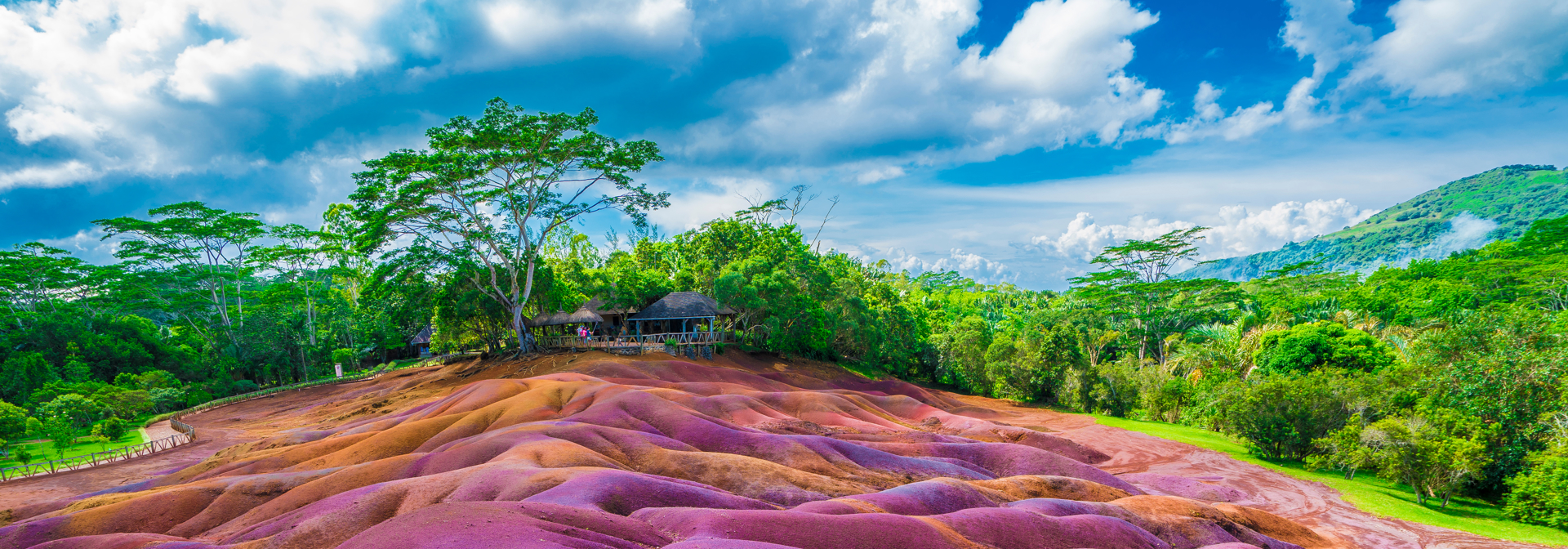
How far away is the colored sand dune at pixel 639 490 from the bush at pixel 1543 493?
20.5ft

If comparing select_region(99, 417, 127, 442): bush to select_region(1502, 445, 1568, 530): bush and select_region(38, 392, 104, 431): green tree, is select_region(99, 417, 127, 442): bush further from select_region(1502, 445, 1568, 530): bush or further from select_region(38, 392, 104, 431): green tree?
select_region(1502, 445, 1568, 530): bush

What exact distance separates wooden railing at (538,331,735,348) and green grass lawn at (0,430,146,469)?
20001mm

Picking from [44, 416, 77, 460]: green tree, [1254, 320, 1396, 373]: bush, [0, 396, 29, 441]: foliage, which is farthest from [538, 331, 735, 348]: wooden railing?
[1254, 320, 1396, 373]: bush

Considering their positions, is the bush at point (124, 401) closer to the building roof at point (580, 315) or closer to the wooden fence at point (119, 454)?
the wooden fence at point (119, 454)

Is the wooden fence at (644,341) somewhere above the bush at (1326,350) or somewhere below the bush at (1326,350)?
above

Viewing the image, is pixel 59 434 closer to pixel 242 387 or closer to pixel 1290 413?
pixel 242 387

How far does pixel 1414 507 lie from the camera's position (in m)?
17.0

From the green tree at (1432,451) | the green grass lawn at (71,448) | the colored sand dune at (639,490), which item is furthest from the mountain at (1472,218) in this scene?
the green grass lawn at (71,448)

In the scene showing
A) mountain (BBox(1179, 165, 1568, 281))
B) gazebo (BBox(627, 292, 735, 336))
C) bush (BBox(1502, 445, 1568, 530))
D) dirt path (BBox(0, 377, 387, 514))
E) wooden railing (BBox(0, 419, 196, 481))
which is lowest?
bush (BBox(1502, 445, 1568, 530))

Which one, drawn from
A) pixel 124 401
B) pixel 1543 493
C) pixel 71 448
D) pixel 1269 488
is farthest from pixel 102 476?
pixel 1543 493

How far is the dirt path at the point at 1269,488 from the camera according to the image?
47.7 feet

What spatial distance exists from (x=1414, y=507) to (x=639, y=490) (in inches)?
840

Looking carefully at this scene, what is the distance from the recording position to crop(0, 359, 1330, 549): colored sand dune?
1033 centimetres

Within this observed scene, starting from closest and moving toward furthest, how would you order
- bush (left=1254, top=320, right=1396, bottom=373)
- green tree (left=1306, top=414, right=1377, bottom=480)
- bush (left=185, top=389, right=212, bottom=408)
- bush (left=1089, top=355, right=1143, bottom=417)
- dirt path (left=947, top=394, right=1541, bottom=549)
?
dirt path (left=947, top=394, right=1541, bottom=549) → green tree (left=1306, top=414, right=1377, bottom=480) → bush (left=1254, top=320, right=1396, bottom=373) → bush (left=1089, top=355, right=1143, bottom=417) → bush (left=185, top=389, right=212, bottom=408)
